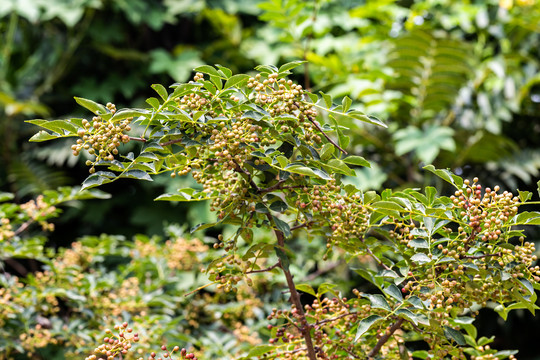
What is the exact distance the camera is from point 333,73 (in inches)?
89.8

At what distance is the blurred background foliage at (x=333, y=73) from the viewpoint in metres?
2.25

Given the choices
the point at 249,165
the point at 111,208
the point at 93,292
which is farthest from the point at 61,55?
the point at 249,165

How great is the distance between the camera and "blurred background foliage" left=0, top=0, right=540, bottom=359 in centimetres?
→ 225

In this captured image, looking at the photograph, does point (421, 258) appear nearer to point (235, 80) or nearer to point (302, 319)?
point (302, 319)

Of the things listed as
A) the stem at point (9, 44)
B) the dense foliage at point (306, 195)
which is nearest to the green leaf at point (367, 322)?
the dense foliage at point (306, 195)

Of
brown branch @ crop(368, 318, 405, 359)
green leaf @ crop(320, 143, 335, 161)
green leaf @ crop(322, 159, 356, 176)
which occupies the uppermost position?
green leaf @ crop(320, 143, 335, 161)

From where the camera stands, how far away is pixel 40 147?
3139 millimetres

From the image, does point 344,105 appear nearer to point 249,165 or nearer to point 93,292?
point 249,165

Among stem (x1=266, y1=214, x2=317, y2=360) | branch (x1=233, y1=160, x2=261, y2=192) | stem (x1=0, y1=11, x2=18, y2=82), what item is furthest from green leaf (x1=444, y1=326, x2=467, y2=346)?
stem (x1=0, y1=11, x2=18, y2=82)

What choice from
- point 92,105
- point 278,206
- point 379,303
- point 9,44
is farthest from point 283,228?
point 9,44

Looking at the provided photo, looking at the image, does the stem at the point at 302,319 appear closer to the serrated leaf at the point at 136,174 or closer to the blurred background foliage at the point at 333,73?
the serrated leaf at the point at 136,174

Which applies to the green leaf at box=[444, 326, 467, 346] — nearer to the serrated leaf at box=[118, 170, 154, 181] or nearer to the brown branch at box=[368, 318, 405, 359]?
the brown branch at box=[368, 318, 405, 359]


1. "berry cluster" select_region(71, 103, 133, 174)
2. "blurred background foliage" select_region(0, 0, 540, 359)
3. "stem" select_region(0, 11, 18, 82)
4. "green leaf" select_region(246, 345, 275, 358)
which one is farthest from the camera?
"stem" select_region(0, 11, 18, 82)

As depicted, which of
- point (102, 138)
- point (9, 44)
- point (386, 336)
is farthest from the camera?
point (9, 44)
